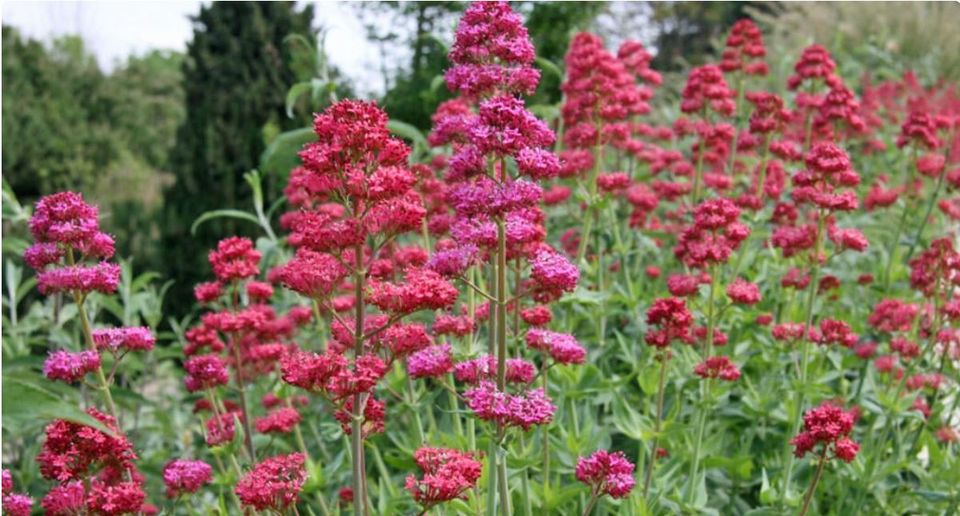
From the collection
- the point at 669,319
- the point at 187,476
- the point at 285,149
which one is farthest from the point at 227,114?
the point at 187,476

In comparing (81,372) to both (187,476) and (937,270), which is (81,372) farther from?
(937,270)

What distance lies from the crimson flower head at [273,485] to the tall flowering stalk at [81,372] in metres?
0.24

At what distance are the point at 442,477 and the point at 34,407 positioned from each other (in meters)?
0.87

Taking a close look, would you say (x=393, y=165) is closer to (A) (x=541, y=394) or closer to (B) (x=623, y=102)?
(A) (x=541, y=394)

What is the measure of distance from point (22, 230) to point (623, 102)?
1286 cm

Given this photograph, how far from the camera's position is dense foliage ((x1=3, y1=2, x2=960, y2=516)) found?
213cm

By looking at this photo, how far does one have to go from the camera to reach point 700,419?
3.22 m

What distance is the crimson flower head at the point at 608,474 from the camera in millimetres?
2334

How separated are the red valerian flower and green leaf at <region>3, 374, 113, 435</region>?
30.4 inches

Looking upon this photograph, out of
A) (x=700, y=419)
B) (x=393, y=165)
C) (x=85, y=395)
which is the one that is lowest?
(x=85, y=395)

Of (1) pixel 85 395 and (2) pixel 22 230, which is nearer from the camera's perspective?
(1) pixel 85 395

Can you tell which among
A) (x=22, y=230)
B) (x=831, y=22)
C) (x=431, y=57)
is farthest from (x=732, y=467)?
(x=22, y=230)

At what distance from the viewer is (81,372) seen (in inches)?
94.9

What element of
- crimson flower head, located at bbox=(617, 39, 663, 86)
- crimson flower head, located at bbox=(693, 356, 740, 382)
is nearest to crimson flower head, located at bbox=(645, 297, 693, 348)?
crimson flower head, located at bbox=(693, 356, 740, 382)
